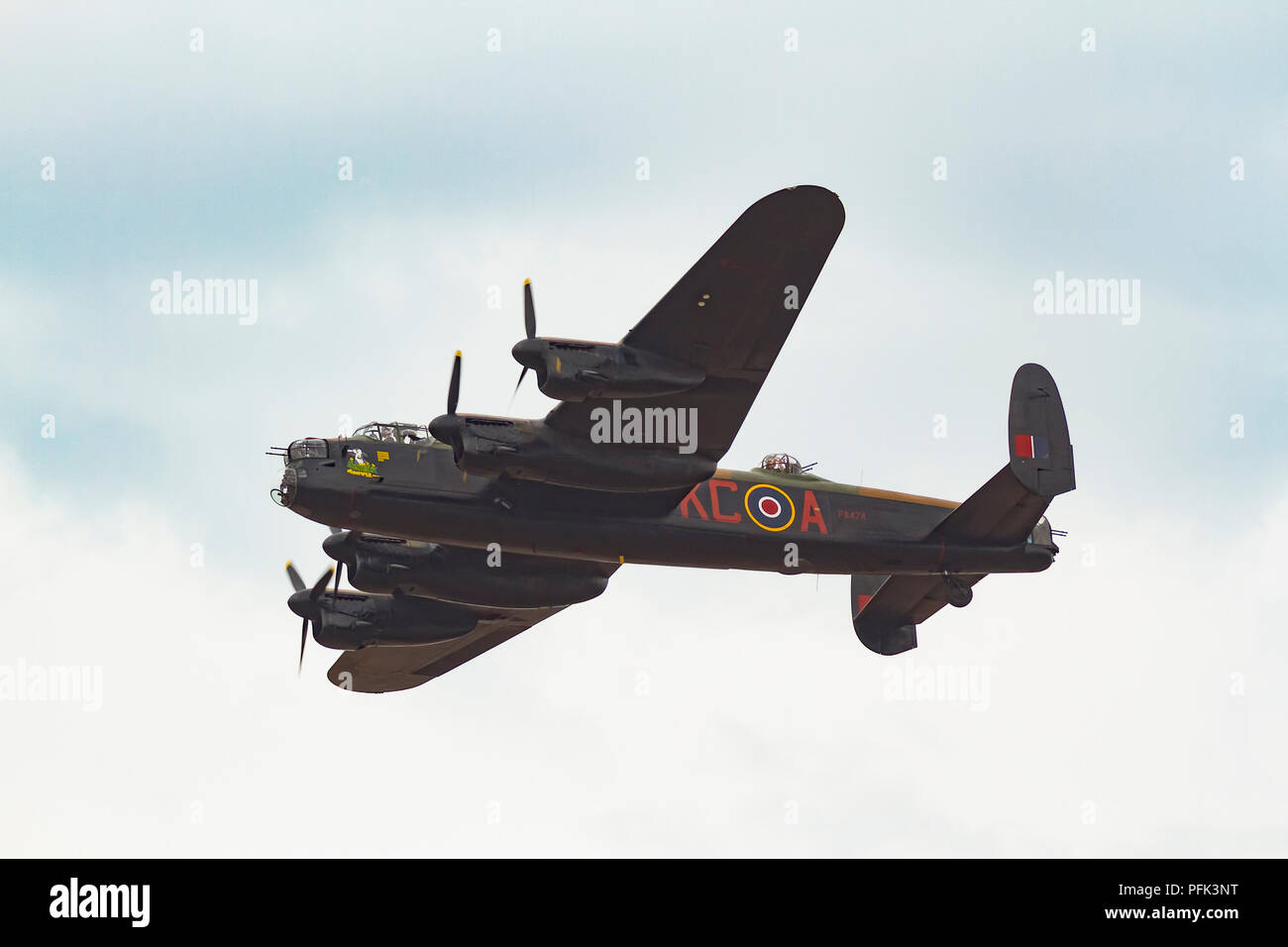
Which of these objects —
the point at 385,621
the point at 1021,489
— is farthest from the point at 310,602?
the point at 1021,489

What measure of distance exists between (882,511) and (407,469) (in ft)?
29.7

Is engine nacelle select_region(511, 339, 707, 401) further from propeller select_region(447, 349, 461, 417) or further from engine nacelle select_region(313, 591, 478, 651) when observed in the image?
engine nacelle select_region(313, 591, 478, 651)

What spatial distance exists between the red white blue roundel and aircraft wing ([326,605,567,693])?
828cm

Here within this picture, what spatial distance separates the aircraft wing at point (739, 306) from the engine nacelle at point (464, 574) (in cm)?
473

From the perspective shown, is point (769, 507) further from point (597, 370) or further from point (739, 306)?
point (597, 370)

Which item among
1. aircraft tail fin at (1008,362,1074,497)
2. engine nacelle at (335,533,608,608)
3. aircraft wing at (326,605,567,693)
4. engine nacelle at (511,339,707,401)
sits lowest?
aircraft wing at (326,605,567,693)

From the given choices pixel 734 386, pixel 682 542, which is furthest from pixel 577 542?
pixel 734 386

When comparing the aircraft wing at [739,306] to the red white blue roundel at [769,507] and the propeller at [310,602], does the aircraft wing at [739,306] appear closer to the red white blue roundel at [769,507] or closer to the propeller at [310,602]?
the red white blue roundel at [769,507]

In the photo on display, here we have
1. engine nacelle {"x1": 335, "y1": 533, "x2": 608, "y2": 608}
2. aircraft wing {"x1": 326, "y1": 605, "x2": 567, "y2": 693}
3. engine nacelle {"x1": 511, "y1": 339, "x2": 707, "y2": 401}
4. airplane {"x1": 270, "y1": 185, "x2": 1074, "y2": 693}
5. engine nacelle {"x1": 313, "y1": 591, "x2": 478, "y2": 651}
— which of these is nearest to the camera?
engine nacelle {"x1": 511, "y1": 339, "x2": 707, "y2": 401}

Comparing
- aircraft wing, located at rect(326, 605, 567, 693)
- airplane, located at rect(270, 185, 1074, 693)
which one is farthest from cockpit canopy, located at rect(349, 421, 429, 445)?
aircraft wing, located at rect(326, 605, 567, 693)

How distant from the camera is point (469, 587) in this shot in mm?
32250

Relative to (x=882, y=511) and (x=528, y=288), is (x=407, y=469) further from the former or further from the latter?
(x=882, y=511)

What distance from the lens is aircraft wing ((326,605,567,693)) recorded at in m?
37.4

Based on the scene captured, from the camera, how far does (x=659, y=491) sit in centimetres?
2970
